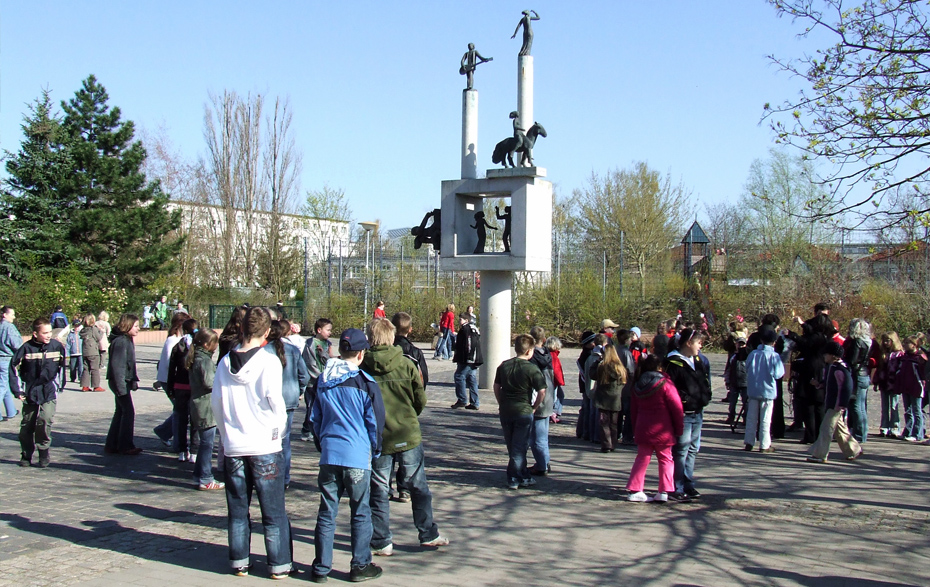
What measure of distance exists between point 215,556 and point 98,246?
30.5m

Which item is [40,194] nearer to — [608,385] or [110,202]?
[110,202]

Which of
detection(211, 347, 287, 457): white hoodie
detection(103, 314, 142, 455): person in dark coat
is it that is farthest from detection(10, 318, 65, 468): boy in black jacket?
→ detection(211, 347, 287, 457): white hoodie

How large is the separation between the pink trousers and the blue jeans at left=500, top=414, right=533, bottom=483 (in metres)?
1.08

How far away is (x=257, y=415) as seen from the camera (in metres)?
5.76

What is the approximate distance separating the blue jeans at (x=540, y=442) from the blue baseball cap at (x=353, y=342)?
135 inches

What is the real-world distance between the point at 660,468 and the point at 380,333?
129 inches

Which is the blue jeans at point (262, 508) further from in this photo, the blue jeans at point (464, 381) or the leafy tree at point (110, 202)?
the leafy tree at point (110, 202)

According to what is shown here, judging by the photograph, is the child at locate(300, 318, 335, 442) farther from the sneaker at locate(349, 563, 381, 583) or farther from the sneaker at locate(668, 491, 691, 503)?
the sneaker at locate(349, 563, 381, 583)

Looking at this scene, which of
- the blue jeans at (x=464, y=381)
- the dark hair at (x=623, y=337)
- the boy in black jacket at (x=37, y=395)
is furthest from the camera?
the blue jeans at (x=464, y=381)

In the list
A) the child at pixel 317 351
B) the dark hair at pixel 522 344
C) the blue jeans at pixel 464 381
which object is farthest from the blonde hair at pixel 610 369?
the blue jeans at pixel 464 381

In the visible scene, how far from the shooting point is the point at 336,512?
570cm

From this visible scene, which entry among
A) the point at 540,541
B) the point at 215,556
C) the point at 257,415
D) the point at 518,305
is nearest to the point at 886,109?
the point at 540,541

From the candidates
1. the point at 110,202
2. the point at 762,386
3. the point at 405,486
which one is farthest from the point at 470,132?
the point at 110,202

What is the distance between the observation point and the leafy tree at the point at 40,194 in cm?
3198
